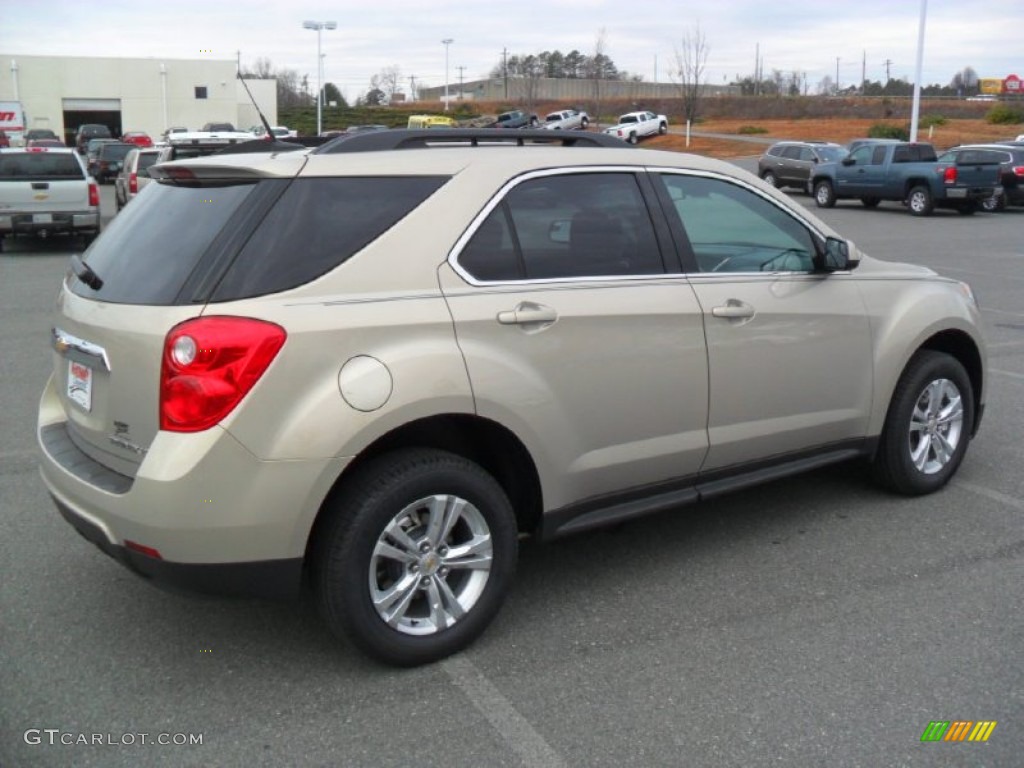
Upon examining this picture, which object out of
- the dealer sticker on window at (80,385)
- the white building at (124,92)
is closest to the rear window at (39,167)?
the dealer sticker on window at (80,385)

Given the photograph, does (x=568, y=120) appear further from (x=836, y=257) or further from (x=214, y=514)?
(x=214, y=514)

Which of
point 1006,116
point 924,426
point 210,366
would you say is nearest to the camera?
point 210,366

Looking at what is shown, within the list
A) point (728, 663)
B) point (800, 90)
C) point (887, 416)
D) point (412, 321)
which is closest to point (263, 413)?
point (412, 321)

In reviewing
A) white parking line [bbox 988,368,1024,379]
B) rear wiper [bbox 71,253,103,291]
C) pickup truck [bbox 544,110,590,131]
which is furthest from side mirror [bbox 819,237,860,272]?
pickup truck [bbox 544,110,590,131]

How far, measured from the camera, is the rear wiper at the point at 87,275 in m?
3.74

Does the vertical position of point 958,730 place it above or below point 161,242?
below

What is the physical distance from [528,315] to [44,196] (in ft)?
51.3

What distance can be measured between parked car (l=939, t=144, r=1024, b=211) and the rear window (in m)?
20.1

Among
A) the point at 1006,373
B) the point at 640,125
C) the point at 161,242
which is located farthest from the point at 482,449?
the point at 640,125

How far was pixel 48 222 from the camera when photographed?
1706 cm

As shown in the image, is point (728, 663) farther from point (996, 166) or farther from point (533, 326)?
point (996, 166)

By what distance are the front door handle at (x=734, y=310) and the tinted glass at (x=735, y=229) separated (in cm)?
18

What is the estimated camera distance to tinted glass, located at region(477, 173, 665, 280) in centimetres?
390

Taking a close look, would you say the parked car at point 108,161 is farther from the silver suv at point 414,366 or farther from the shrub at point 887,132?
the shrub at point 887,132
